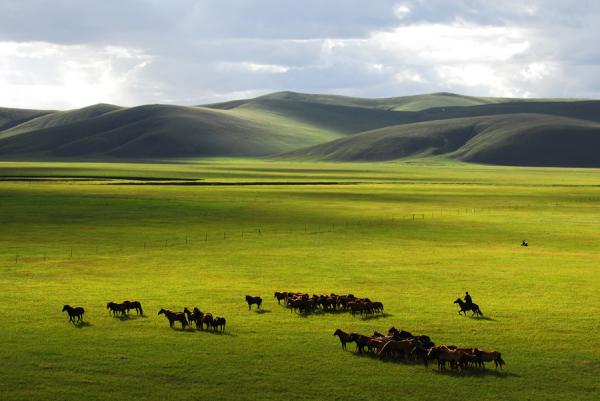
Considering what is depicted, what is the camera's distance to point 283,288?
139 feet

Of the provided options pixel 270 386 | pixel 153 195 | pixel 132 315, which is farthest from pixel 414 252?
pixel 153 195

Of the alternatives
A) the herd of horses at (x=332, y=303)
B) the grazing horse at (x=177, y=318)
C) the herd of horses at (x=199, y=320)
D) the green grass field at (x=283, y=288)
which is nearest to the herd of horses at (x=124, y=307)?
the green grass field at (x=283, y=288)

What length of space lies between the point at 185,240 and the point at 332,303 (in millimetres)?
31070

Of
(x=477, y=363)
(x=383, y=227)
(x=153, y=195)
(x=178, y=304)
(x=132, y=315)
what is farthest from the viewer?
(x=153, y=195)

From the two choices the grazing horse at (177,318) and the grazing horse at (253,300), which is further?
the grazing horse at (253,300)

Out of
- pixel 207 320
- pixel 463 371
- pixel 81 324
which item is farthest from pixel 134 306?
pixel 463 371

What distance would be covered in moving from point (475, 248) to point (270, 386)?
132 ft

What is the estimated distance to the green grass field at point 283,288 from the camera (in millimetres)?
25391

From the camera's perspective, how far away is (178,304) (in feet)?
121

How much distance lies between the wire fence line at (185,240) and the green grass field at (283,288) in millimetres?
167

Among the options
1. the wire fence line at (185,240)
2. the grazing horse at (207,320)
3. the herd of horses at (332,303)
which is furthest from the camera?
the wire fence line at (185,240)

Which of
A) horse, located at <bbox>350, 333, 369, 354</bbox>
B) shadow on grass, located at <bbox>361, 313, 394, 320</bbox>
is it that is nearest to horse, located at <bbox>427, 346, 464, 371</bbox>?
horse, located at <bbox>350, 333, 369, 354</bbox>

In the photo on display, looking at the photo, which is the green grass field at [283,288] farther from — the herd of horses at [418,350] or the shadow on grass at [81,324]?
the herd of horses at [418,350]

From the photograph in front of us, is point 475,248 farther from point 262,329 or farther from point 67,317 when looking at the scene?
point 67,317
